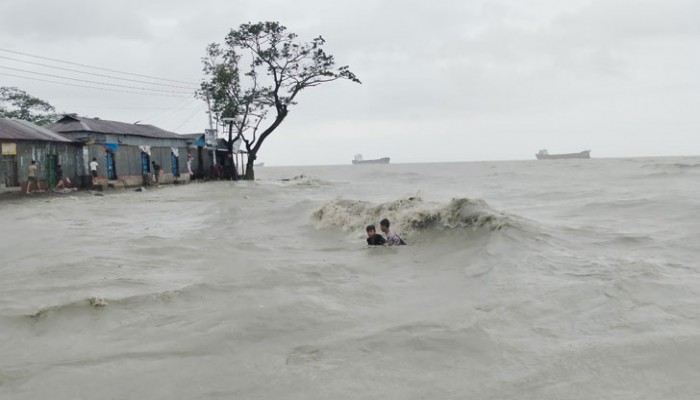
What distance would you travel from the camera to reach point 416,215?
12766 millimetres

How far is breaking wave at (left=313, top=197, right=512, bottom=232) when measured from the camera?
1146cm

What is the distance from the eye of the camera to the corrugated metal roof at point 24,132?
21422 millimetres

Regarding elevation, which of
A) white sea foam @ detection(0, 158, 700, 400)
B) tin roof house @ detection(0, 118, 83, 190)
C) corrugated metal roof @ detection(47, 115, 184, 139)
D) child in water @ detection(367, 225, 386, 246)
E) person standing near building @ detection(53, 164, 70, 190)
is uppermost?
corrugated metal roof @ detection(47, 115, 184, 139)

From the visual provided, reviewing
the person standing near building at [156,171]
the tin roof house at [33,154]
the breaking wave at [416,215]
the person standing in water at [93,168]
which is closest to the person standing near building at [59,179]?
the tin roof house at [33,154]

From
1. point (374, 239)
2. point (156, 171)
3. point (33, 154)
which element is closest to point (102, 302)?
point (374, 239)

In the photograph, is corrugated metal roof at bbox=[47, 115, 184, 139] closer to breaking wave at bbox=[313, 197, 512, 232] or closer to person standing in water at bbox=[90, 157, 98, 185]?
person standing in water at bbox=[90, 157, 98, 185]

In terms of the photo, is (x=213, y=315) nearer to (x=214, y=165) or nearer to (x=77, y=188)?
(x=77, y=188)

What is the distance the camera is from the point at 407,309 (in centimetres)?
605

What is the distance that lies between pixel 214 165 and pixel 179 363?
3496 cm

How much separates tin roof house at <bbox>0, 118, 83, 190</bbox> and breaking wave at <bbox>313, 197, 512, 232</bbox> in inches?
537

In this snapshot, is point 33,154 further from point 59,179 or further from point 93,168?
point 93,168

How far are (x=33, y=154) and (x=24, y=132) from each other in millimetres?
1039

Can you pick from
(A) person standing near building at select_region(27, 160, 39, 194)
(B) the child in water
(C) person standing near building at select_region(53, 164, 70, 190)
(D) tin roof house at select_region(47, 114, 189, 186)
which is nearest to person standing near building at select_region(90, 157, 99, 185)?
(D) tin roof house at select_region(47, 114, 189, 186)

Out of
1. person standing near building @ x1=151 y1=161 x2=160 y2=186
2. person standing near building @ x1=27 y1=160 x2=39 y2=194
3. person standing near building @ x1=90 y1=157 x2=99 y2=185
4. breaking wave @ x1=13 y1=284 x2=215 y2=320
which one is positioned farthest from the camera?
person standing near building @ x1=151 y1=161 x2=160 y2=186
